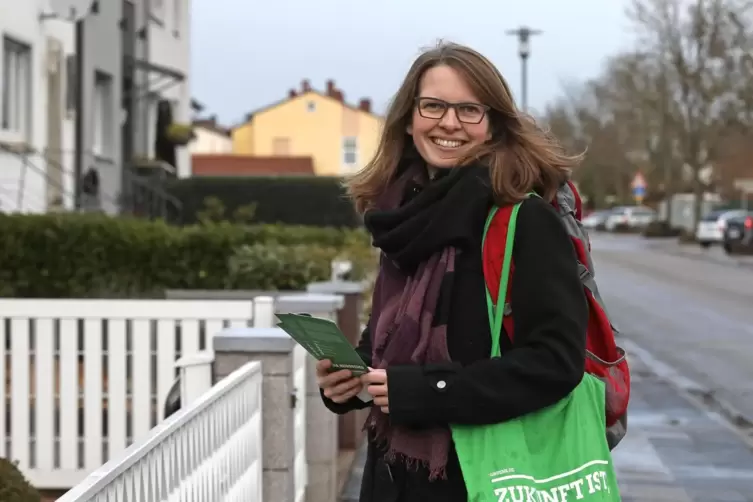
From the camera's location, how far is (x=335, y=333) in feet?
7.41

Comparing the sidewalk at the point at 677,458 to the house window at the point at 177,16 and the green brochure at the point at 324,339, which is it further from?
the house window at the point at 177,16

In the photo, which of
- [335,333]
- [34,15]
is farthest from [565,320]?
[34,15]

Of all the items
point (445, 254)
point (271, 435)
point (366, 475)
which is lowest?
point (271, 435)

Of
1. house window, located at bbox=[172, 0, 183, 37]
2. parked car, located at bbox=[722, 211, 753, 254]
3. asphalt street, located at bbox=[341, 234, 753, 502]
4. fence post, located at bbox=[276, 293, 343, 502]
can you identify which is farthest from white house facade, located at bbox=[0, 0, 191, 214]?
parked car, located at bbox=[722, 211, 753, 254]

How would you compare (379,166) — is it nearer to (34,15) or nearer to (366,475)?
(366,475)

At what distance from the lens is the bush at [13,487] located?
10.7ft

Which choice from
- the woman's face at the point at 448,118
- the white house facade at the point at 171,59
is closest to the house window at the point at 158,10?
the white house facade at the point at 171,59

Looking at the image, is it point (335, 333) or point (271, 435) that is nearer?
point (335, 333)

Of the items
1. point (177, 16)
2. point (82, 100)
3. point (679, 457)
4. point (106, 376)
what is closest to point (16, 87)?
point (82, 100)

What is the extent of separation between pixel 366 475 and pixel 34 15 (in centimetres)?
1435

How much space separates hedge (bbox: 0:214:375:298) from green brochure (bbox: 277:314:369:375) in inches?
261

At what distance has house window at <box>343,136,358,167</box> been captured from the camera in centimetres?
6838

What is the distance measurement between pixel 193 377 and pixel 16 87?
40.1 ft

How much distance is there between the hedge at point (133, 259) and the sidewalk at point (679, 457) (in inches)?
119
